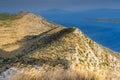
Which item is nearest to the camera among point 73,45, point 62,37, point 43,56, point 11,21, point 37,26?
point 43,56

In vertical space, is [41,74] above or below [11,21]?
below

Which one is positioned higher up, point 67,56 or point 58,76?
point 67,56

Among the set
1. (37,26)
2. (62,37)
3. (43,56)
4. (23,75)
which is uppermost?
(37,26)

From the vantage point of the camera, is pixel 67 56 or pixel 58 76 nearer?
pixel 58 76

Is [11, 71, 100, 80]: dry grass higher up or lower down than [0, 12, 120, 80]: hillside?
lower down

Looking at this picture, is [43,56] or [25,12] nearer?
[43,56]

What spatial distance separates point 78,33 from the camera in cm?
3744

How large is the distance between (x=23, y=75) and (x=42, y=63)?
29.8 feet

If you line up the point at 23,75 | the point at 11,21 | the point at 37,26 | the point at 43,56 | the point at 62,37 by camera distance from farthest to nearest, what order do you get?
the point at 11,21 → the point at 37,26 → the point at 62,37 → the point at 43,56 → the point at 23,75

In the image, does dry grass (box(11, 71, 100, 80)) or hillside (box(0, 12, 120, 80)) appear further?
hillside (box(0, 12, 120, 80))

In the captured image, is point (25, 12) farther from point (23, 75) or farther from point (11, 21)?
point (23, 75)

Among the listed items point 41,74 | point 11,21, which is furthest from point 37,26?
point 41,74

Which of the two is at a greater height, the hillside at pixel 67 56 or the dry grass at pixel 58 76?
the hillside at pixel 67 56

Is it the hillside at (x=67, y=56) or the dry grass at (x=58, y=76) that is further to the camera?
the hillside at (x=67, y=56)
